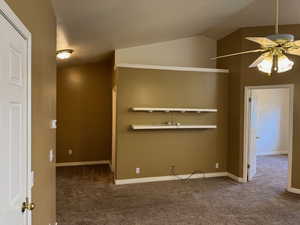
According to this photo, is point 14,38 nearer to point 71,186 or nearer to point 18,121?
point 18,121

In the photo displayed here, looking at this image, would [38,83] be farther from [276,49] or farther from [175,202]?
[175,202]

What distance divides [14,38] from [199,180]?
15.0 ft

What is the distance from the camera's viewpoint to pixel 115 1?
2.51 metres

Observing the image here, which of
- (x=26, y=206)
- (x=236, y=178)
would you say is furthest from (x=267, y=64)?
(x=236, y=178)

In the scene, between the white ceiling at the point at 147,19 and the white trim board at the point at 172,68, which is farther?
the white trim board at the point at 172,68

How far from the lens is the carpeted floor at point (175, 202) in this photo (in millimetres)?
3207

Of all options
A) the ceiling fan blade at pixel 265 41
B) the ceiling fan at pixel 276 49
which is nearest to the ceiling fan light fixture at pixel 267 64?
the ceiling fan at pixel 276 49

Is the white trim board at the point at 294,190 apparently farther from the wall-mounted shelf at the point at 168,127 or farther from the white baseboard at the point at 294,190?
the wall-mounted shelf at the point at 168,127

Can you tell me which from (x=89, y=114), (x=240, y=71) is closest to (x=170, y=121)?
(x=240, y=71)

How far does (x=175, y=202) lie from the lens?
3.78 m

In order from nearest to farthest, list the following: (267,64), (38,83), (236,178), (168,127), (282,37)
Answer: (38,83), (282,37), (267,64), (168,127), (236,178)

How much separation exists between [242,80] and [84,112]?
395cm

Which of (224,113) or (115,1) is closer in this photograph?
(115,1)

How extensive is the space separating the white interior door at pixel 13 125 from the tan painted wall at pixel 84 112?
4661 mm
